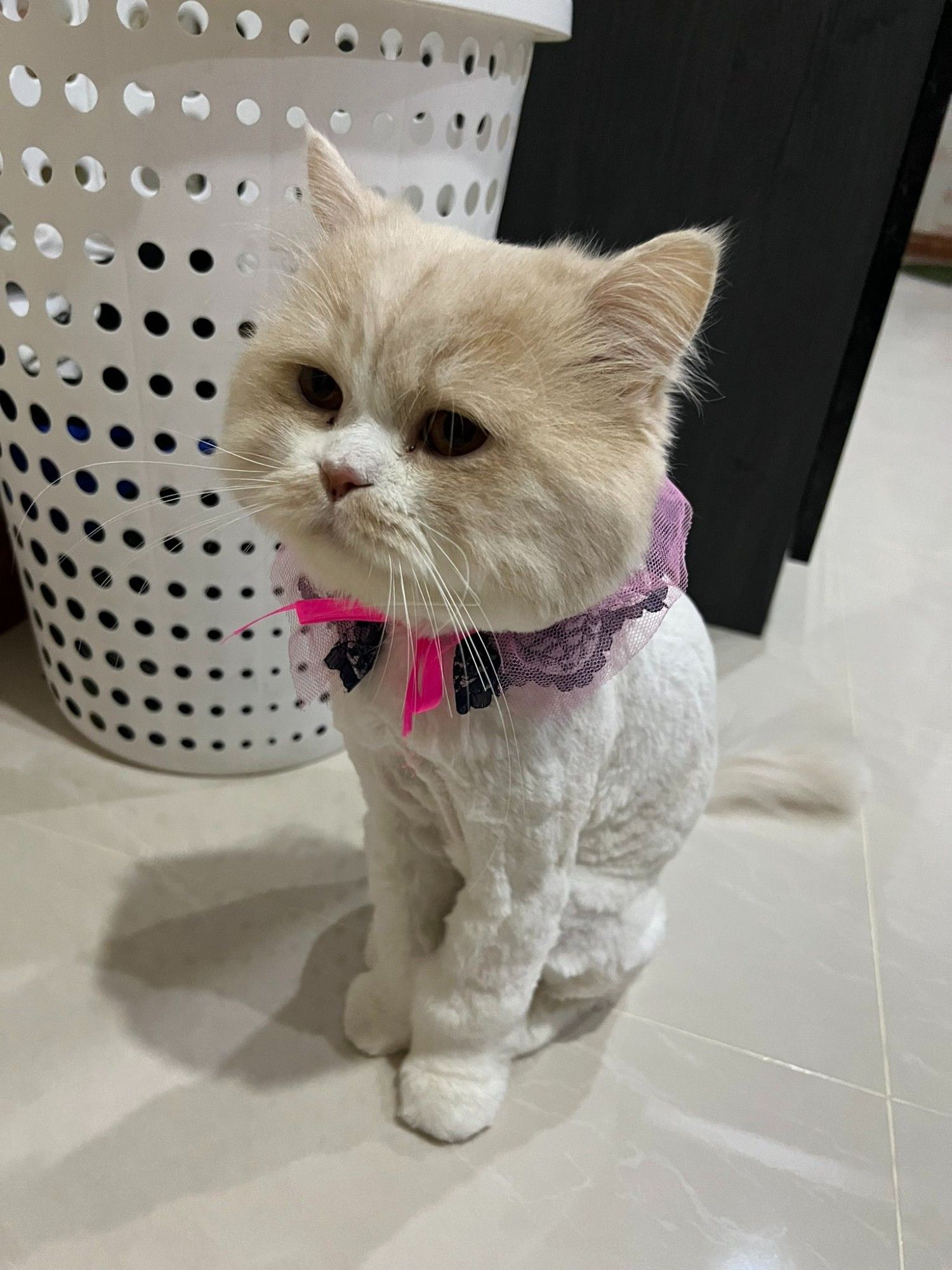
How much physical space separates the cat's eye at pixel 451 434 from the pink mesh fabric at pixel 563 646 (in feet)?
0.34

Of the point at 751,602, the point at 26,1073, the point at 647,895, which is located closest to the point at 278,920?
the point at 26,1073

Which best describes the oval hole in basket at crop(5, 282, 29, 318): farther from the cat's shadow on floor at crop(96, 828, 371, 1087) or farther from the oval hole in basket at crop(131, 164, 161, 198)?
the cat's shadow on floor at crop(96, 828, 371, 1087)

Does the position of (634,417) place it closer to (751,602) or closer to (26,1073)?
(26,1073)

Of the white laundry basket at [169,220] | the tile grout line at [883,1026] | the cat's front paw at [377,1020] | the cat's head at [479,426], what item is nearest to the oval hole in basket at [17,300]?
the white laundry basket at [169,220]

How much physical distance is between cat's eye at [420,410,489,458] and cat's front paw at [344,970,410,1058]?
46 cm

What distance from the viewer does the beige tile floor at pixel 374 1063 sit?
60 centimetres

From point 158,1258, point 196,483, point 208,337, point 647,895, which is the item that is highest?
point 208,337

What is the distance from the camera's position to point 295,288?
1.58 feet

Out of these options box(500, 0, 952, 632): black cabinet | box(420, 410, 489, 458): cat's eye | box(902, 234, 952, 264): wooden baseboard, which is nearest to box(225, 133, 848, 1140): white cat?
box(420, 410, 489, 458): cat's eye

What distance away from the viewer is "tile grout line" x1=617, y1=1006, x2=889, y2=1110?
72 cm

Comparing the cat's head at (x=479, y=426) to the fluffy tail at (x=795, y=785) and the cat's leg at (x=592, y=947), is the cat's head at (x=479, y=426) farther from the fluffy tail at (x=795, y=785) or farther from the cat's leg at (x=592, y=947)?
the fluffy tail at (x=795, y=785)

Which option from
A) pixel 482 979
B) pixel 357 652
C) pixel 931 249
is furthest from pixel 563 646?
pixel 931 249

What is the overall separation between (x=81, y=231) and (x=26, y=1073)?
636 mm

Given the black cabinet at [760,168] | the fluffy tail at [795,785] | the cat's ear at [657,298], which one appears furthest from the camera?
the black cabinet at [760,168]
